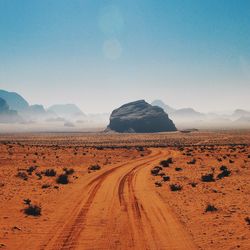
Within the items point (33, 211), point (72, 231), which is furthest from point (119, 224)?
point (33, 211)

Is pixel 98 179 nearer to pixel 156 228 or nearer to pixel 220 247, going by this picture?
pixel 156 228

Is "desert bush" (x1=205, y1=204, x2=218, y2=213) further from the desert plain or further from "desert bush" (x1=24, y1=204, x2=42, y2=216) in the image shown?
"desert bush" (x1=24, y1=204, x2=42, y2=216)

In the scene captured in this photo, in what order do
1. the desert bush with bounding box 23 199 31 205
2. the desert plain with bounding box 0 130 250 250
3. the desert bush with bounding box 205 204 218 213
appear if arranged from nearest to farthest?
the desert plain with bounding box 0 130 250 250 → the desert bush with bounding box 205 204 218 213 → the desert bush with bounding box 23 199 31 205

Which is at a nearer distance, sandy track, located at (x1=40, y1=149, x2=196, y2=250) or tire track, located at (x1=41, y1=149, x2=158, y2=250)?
tire track, located at (x1=41, y1=149, x2=158, y2=250)

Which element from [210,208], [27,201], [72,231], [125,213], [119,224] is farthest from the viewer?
[27,201]

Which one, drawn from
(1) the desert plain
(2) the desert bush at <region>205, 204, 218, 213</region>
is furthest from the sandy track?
(2) the desert bush at <region>205, 204, 218, 213</region>

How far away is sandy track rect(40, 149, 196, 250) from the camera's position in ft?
40.2

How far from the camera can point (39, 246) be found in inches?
472

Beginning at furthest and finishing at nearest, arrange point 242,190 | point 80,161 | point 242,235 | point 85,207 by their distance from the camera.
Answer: point 80,161, point 242,190, point 85,207, point 242,235

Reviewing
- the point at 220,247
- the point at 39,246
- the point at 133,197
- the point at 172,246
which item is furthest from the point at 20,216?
the point at 220,247

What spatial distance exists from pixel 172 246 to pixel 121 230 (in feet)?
8.53

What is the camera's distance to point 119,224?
48.0 ft

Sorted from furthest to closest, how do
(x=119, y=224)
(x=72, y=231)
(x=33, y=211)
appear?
(x=33, y=211), (x=119, y=224), (x=72, y=231)

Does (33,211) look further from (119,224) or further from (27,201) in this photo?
(119,224)
